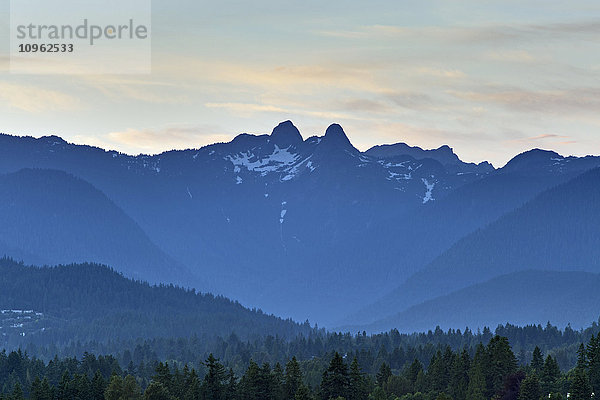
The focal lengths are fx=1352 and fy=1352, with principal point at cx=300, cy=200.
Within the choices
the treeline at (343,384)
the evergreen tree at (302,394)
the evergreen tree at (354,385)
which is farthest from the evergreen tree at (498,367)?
the evergreen tree at (302,394)

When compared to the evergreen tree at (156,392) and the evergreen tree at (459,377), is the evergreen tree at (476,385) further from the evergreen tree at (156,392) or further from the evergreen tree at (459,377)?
the evergreen tree at (156,392)

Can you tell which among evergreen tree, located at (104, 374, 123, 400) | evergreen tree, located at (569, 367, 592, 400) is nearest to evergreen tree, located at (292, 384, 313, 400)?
evergreen tree, located at (104, 374, 123, 400)

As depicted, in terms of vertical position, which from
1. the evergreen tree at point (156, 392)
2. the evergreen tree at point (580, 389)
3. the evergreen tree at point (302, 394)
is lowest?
the evergreen tree at point (580, 389)

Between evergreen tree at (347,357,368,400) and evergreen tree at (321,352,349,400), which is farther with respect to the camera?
evergreen tree at (347,357,368,400)

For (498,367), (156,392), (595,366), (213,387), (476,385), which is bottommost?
(476,385)

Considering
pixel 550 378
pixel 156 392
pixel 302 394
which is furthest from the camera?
pixel 550 378

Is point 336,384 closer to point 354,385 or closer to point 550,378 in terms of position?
point 354,385

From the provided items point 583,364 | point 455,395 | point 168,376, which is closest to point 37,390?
point 168,376

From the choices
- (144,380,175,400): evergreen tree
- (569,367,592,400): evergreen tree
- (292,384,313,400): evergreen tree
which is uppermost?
(144,380,175,400): evergreen tree

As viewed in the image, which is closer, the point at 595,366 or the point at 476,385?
the point at 595,366

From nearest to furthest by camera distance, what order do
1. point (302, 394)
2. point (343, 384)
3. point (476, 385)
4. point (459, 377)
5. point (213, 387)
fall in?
point (302, 394) → point (343, 384) → point (213, 387) → point (476, 385) → point (459, 377)

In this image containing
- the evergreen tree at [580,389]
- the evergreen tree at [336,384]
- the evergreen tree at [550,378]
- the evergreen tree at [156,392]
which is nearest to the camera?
the evergreen tree at [580,389]

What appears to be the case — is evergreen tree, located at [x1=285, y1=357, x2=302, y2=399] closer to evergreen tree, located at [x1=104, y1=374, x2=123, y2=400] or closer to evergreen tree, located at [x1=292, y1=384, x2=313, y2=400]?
evergreen tree, located at [x1=292, y1=384, x2=313, y2=400]

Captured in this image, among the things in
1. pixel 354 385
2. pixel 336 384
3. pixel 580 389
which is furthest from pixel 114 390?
pixel 580 389
